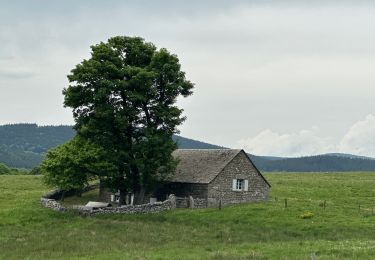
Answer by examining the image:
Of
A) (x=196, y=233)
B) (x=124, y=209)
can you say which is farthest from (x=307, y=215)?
(x=124, y=209)

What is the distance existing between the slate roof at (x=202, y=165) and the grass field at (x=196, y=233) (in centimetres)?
832

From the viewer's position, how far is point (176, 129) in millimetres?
63594

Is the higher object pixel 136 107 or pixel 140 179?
pixel 136 107

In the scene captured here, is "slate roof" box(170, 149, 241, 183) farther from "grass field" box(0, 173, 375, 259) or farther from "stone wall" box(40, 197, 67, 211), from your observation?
"stone wall" box(40, 197, 67, 211)

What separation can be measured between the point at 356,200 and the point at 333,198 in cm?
418

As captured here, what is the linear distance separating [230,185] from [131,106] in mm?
14147

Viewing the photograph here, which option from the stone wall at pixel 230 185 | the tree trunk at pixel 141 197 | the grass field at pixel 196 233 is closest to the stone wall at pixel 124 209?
the grass field at pixel 196 233

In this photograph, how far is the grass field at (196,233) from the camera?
32031 mm

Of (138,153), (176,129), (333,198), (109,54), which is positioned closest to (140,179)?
(138,153)

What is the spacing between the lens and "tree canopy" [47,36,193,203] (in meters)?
60.5

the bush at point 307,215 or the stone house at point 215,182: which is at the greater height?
the stone house at point 215,182

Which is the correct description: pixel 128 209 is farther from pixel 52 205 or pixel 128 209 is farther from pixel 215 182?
pixel 215 182

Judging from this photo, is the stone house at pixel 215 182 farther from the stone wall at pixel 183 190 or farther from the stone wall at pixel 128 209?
the stone wall at pixel 128 209

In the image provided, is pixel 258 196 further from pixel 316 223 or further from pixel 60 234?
pixel 60 234
